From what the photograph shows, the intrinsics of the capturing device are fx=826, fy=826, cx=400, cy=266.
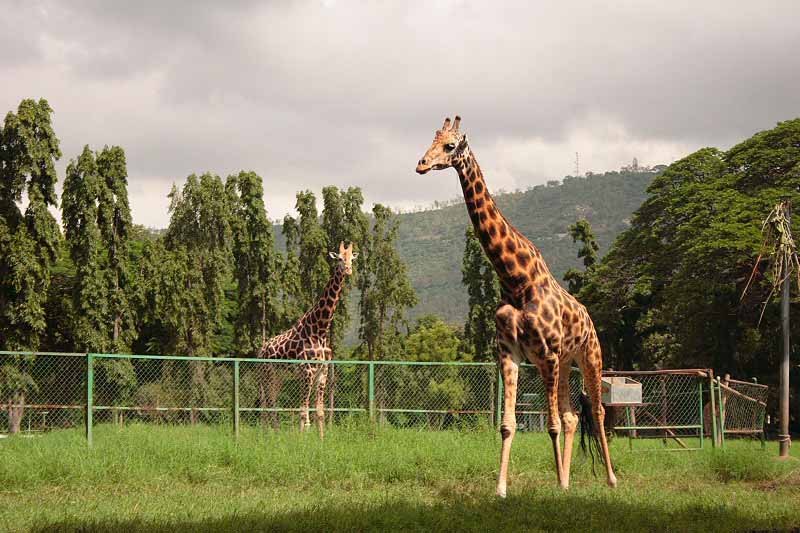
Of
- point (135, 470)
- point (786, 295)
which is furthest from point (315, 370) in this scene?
point (786, 295)

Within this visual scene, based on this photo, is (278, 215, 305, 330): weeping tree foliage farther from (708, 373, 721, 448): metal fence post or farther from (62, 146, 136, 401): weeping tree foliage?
(708, 373, 721, 448): metal fence post

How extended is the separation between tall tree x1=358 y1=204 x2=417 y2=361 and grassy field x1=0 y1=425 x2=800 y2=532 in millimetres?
25221

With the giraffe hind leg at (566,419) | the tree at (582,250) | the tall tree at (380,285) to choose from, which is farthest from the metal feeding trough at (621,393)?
the tree at (582,250)

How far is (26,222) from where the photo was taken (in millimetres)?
26250

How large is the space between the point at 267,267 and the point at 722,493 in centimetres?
2548

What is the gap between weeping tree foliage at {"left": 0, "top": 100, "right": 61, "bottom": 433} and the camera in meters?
25.3

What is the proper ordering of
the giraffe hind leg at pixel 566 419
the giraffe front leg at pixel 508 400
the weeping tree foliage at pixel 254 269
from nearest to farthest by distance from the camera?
the giraffe front leg at pixel 508 400 → the giraffe hind leg at pixel 566 419 → the weeping tree foliage at pixel 254 269

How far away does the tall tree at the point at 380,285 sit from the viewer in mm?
39219

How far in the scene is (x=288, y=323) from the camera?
116 ft

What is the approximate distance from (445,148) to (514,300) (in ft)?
6.59

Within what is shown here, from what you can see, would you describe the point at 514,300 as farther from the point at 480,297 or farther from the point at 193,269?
the point at 480,297

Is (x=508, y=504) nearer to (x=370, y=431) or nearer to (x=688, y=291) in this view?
(x=370, y=431)

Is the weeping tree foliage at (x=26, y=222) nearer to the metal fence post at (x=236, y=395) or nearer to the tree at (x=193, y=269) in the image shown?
the tree at (x=193, y=269)

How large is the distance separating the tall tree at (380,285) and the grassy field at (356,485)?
25221 mm
